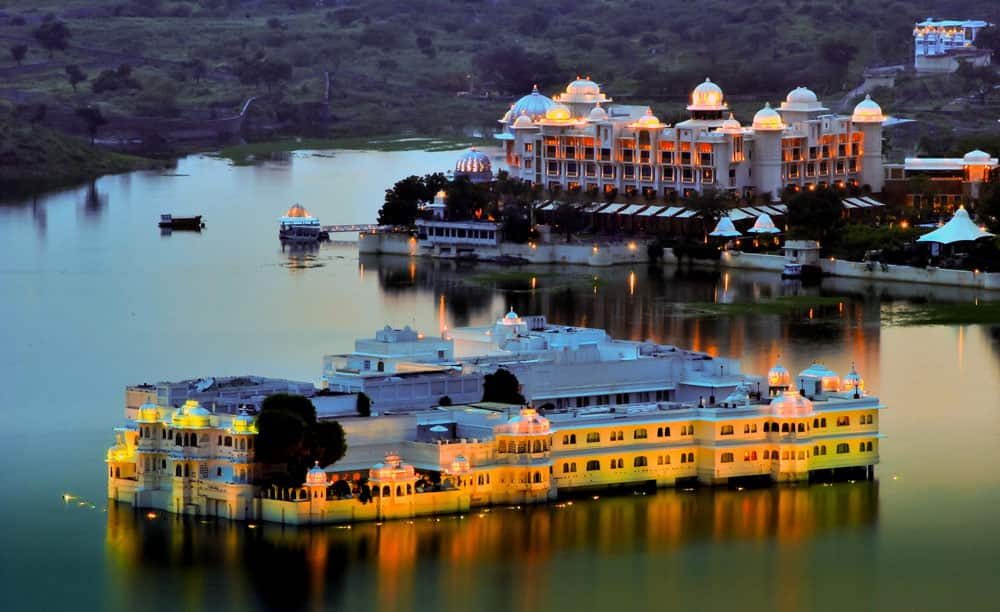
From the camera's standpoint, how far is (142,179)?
121 m

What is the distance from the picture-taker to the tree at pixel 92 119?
135m

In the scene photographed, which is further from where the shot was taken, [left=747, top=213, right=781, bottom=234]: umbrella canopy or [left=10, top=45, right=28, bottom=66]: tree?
[left=10, top=45, right=28, bottom=66]: tree

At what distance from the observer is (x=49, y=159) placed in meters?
124

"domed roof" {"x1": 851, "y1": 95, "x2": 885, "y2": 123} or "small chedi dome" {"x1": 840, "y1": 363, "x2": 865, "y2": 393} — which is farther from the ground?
"domed roof" {"x1": 851, "y1": 95, "x2": 885, "y2": 123}

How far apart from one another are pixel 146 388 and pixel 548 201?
46363 mm

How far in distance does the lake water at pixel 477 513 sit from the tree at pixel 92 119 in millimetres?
45544

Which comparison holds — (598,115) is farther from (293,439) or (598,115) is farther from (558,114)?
(293,439)

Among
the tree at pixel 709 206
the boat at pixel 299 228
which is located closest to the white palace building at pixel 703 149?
the tree at pixel 709 206

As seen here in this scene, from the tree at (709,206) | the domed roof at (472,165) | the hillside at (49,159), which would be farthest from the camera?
the hillside at (49,159)

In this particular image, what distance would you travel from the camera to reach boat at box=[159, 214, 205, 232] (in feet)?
324

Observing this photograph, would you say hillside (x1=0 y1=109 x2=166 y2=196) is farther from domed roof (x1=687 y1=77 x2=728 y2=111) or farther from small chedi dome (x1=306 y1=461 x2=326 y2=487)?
small chedi dome (x1=306 y1=461 x2=326 y2=487)

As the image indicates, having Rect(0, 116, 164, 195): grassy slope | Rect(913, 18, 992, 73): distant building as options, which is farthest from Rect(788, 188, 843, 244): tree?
Rect(913, 18, 992, 73): distant building

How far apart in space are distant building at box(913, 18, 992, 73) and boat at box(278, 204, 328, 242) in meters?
46.0

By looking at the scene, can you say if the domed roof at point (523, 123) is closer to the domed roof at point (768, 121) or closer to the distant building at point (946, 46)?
the domed roof at point (768, 121)
